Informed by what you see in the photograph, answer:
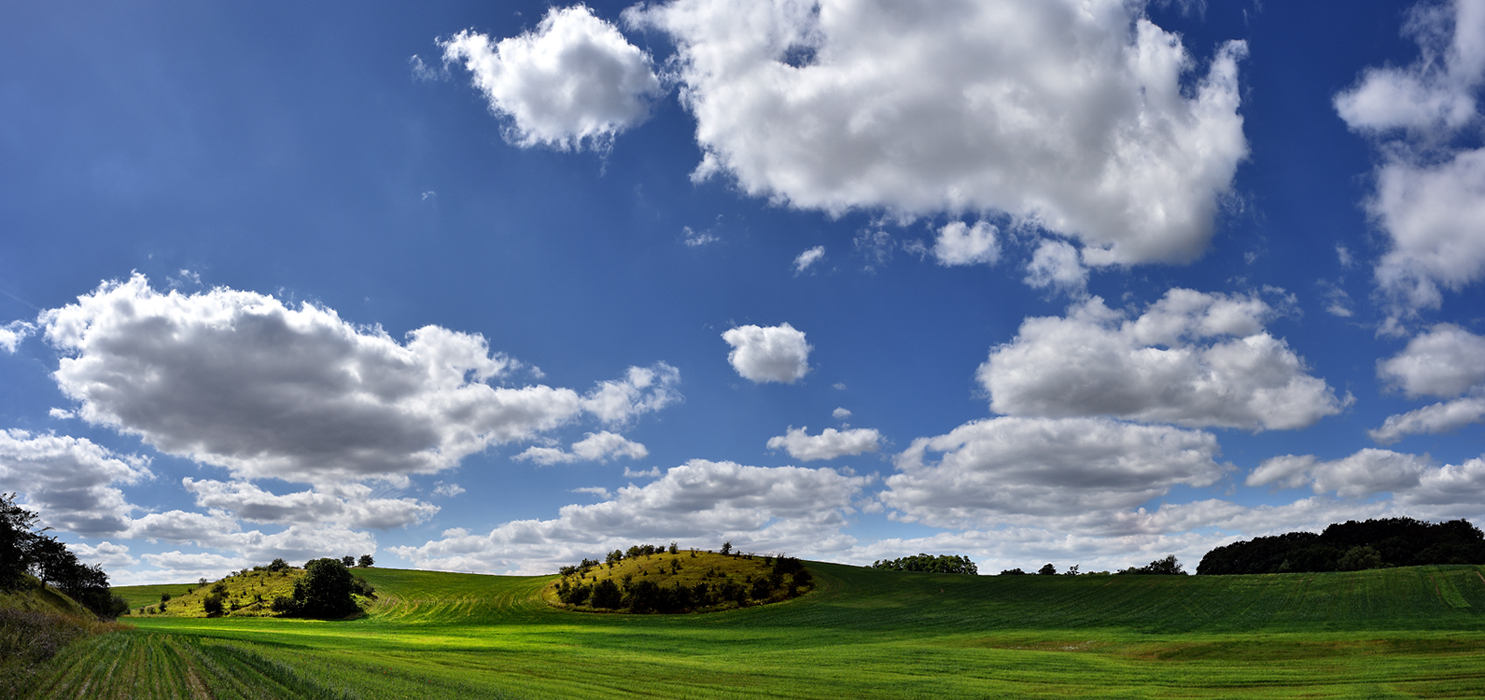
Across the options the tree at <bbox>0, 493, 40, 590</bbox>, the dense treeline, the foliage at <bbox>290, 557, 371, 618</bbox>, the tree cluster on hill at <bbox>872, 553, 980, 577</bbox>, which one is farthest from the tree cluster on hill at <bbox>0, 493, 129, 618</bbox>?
the tree cluster on hill at <bbox>872, 553, 980, 577</bbox>

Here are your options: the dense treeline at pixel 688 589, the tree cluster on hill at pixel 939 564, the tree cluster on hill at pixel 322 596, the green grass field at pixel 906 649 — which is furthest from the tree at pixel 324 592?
the tree cluster on hill at pixel 939 564

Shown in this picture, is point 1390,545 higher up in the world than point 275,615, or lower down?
higher up

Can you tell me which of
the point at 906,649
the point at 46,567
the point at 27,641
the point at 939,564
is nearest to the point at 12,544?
the point at 46,567

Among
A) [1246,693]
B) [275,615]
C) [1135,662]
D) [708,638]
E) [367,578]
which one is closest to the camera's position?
[1246,693]

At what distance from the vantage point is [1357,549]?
103 metres

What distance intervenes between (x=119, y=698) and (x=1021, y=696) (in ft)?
116

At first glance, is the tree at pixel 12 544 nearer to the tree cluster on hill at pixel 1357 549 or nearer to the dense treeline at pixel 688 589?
the dense treeline at pixel 688 589

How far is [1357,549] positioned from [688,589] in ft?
318

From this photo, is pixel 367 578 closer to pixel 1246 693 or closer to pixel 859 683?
pixel 859 683

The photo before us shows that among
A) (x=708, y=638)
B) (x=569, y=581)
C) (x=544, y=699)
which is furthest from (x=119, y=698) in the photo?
(x=569, y=581)

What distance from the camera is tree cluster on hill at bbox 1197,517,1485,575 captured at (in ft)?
341

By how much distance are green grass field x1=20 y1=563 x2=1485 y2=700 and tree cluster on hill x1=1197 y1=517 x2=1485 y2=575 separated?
94.8 ft

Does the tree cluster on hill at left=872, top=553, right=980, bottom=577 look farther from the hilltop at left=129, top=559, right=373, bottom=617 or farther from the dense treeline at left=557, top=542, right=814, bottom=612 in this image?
the hilltop at left=129, top=559, right=373, bottom=617

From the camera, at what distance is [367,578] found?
12256 cm
